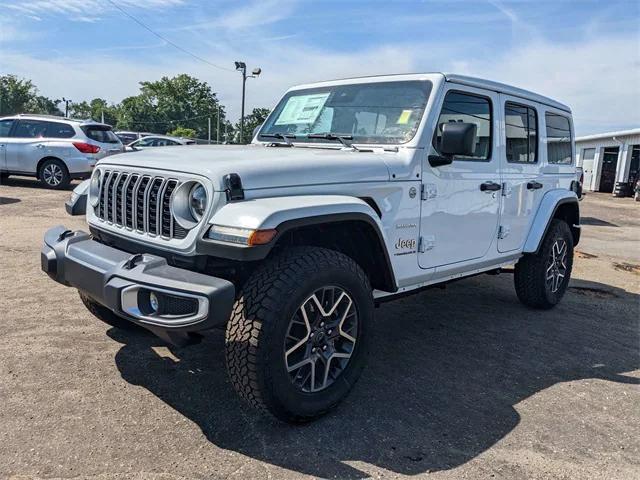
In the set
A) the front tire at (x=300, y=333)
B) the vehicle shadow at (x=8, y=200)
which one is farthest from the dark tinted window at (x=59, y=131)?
the front tire at (x=300, y=333)

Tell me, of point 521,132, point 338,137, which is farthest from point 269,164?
point 521,132

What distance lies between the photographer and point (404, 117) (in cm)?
376

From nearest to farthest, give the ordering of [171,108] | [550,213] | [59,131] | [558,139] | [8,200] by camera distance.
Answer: [550,213] → [558,139] → [8,200] → [59,131] → [171,108]

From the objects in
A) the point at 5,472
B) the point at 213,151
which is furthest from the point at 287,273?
the point at 5,472

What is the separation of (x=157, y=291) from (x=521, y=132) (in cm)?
362

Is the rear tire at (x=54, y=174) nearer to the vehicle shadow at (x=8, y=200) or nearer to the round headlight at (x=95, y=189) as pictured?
the vehicle shadow at (x=8, y=200)

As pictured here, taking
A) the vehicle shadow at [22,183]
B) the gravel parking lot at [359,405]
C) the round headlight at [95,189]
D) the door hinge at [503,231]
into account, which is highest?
the round headlight at [95,189]

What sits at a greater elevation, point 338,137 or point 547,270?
point 338,137

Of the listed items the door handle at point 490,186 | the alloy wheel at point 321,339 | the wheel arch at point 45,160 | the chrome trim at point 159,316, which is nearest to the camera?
the chrome trim at point 159,316

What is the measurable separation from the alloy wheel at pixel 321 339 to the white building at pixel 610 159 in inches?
1077

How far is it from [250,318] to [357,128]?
1.82m

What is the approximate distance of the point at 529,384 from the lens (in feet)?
12.1

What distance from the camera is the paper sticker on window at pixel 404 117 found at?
3734 mm

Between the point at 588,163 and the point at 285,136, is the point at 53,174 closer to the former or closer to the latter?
the point at 285,136
